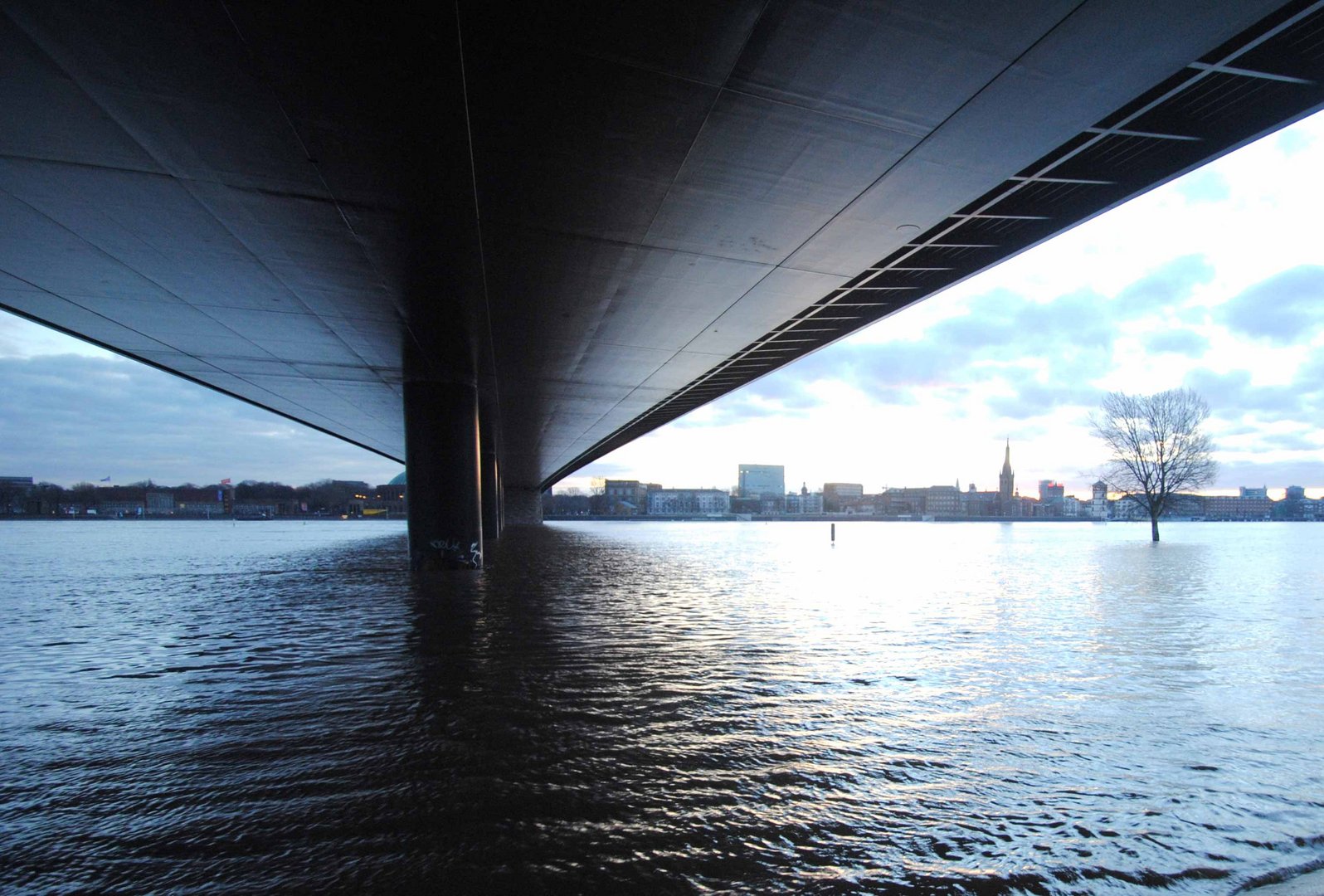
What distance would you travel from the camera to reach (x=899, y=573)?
22.3 metres

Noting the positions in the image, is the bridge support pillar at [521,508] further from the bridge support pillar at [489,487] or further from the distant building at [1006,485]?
the distant building at [1006,485]

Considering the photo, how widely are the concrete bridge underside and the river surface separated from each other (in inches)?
262

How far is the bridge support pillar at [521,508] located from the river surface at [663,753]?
77897 mm

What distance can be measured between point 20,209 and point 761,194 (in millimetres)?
11851

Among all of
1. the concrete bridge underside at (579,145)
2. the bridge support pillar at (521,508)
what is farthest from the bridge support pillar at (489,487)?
the bridge support pillar at (521,508)

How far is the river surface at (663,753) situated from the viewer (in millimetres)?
3566

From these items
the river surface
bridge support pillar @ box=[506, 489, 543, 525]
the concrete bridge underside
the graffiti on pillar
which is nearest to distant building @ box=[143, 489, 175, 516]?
bridge support pillar @ box=[506, 489, 543, 525]

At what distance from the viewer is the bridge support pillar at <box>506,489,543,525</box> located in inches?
3526

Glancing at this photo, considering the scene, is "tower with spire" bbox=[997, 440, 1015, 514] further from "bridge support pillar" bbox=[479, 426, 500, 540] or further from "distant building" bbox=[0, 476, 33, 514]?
"distant building" bbox=[0, 476, 33, 514]

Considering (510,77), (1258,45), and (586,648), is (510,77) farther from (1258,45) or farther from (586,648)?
(1258,45)

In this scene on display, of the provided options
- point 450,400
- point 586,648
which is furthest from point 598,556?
point 586,648

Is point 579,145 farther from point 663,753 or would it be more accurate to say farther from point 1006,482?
point 1006,482

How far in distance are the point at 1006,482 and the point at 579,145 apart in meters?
202

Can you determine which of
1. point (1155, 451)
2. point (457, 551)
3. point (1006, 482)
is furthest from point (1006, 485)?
point (457, 551)
